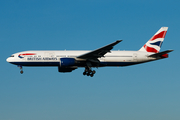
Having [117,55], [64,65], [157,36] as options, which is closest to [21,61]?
[64,65]

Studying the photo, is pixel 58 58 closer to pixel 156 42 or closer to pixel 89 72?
pixel 89 72

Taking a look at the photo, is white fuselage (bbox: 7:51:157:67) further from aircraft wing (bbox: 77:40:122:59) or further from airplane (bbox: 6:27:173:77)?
aircraft wing (bbox: 77:40:122:59)

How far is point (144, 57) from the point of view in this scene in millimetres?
48188

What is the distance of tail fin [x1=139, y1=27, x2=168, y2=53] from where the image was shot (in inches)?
1991

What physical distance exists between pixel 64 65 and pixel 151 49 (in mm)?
14703

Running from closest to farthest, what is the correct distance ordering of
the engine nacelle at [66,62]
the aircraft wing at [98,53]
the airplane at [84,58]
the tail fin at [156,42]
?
the aircraft wing at [98,53]
the engine nacelle at [66,62]
the airplane at [84,58]
the tail fin at [156,42]

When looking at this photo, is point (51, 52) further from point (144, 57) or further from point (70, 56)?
point (144, 57)

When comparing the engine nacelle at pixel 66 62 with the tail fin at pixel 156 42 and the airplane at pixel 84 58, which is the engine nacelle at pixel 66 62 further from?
Answer: the tail fin at pixel 156 42

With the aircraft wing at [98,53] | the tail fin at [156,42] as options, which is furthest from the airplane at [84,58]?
the tail fin at [156,42]

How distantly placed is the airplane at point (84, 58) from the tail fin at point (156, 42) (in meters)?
1.74

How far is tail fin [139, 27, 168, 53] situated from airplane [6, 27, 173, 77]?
1.74 meters

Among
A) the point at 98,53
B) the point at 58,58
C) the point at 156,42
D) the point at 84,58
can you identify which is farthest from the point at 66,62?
the point at 156,42

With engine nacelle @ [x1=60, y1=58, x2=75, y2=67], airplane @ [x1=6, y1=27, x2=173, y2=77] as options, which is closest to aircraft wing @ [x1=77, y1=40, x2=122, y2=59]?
airplane @ [x1=6, y1=27, x2=173, y2=77]

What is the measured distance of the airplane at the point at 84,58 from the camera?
146 feet
